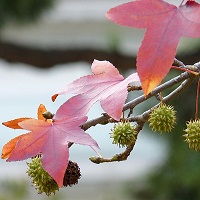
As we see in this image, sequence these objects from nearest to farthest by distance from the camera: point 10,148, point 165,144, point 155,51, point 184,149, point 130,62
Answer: point 155,51, point 10,148, point 130,62, point 184,149, point 165,144

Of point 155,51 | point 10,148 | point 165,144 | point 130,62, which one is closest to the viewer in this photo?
point 155,51

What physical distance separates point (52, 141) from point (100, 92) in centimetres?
6

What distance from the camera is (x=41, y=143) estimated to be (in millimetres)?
566

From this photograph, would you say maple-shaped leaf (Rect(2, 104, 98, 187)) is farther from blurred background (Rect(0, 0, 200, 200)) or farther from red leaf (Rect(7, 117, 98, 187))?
blurred background (Rect(0, 0, 200, 200))

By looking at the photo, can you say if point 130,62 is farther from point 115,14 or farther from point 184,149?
point 115,14

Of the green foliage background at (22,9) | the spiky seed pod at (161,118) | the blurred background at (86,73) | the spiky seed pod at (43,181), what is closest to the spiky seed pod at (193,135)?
the spiky seed pod at (161,118)

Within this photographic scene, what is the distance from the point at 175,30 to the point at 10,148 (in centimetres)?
20

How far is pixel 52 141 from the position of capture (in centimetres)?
56

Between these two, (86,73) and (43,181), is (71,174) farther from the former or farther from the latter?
(86,73)

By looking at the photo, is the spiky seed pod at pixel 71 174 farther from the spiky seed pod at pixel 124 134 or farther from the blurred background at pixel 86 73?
the blurred background at pixel 86 73

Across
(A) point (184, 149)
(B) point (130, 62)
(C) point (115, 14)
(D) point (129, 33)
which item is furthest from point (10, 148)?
(D) point (129, 33)

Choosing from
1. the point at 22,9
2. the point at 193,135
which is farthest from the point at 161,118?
the point at 22,9

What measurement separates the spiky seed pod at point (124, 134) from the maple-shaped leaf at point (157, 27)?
4.1 inches

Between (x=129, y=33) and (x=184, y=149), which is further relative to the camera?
(x=129, y=33)
